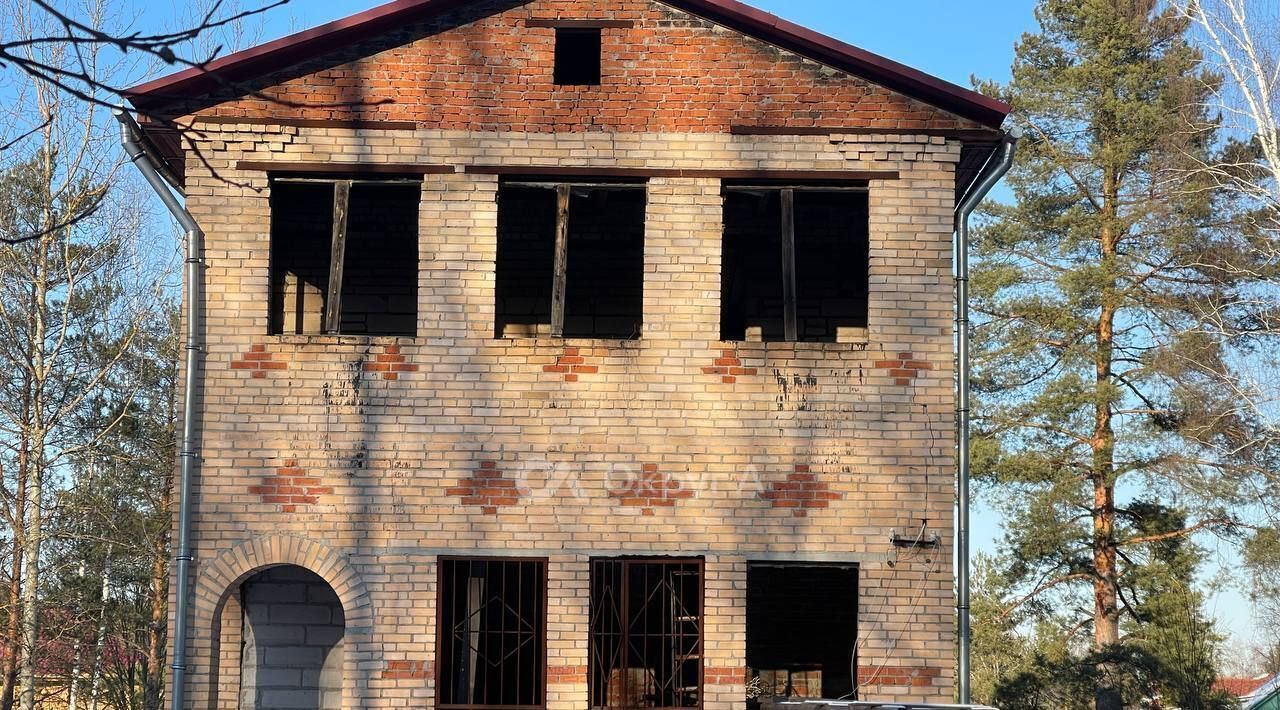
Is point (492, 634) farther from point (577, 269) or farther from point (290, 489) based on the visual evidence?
point (577, 269)

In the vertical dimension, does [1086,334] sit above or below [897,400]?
above

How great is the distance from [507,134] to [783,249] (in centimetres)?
254

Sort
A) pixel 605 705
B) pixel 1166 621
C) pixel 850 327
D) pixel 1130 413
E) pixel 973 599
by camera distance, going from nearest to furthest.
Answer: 1. pixel 605 705
2. pixel 850 327
3. pixel 1166 621
4. pixel 1130 413
5. pixel 973 599

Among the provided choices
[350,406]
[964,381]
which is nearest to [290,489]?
[350,406]

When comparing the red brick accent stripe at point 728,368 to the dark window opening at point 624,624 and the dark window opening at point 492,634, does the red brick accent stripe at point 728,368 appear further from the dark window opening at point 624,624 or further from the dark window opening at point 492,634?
the dark window opening at point 492,634

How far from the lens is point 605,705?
11562mm

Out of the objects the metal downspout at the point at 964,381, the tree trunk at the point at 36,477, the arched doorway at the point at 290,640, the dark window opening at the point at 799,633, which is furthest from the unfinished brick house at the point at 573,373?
the tree trunk at the point at 36,477


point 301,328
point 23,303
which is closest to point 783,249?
point 301,328

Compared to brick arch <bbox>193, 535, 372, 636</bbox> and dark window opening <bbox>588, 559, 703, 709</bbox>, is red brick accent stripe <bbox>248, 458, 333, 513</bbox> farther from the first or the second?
dark window opening <bbox>588, 559, 703, 709</bbox>

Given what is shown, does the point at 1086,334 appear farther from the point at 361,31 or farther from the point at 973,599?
the point at 361,31

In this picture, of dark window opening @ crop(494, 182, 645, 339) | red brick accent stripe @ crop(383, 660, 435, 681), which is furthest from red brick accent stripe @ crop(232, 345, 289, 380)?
dark window opening @ crop(494, 182, 645, 339)

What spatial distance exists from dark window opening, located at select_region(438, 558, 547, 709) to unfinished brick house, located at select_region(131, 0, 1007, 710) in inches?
3.5

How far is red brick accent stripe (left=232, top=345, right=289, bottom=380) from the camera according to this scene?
38.8 ft

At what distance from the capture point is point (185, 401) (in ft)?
38.5
